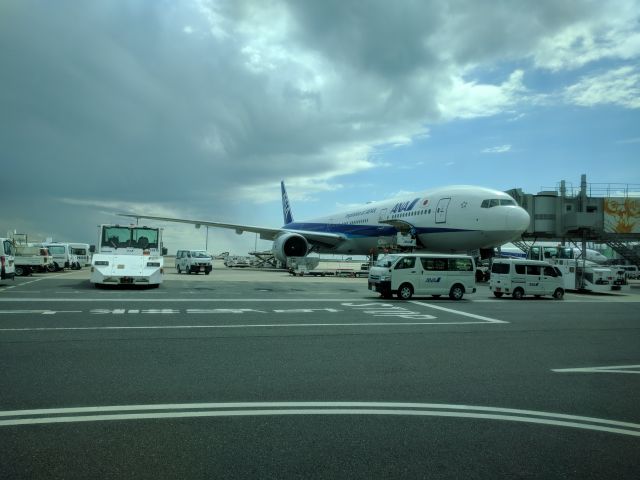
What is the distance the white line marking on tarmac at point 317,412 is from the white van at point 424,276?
44.6 feet

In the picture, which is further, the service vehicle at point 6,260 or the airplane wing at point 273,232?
the airplane wing at point 273,232

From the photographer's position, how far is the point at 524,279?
863 inches

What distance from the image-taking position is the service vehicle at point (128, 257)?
66.2 feet

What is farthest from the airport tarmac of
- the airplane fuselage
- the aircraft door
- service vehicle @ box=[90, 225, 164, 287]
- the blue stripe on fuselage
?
the blue stripe on fuselage

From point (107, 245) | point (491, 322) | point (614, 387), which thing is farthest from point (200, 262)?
point (614, 387)

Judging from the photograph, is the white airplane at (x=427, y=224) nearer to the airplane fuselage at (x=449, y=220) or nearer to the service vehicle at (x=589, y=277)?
the airplane fuselage at (x=449, y=220)

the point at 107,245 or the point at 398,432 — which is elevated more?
the point at 107,245

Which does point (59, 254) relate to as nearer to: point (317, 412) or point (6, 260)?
point (6, 260)

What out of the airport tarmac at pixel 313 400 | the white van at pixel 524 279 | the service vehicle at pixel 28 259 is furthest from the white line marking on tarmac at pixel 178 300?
the service vehicle at pixel 28 259

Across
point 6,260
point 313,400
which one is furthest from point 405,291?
point 6,260

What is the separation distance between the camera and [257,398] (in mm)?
5738

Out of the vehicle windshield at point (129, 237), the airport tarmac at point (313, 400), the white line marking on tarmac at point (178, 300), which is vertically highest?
the vehicle windshield at point (129, 237)

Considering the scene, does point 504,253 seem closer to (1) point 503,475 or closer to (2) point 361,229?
(2) point 361,229

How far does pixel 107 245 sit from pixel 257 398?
58.2ft
